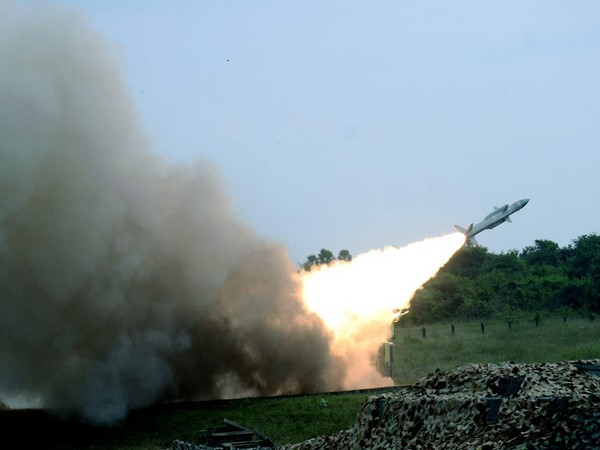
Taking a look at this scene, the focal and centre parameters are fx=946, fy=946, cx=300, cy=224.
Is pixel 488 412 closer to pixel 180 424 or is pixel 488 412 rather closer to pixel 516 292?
pixel 180 424

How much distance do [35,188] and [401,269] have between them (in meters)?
11.3

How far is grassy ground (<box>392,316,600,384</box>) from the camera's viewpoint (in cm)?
3322

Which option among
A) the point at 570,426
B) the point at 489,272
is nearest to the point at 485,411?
the point at 570,426

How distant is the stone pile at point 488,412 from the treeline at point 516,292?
106 ft

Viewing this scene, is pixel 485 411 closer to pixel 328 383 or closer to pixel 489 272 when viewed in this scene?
pixel 328 383

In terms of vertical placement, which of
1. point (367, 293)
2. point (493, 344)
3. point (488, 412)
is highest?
point (367, 293)

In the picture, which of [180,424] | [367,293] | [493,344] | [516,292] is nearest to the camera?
[180,424]

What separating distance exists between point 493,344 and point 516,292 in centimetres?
1489

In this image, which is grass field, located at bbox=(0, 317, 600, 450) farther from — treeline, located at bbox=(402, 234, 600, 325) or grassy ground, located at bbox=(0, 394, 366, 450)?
treeline, located at bbox=(402, 234, 600, 325)

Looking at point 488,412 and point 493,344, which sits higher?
point 493,344

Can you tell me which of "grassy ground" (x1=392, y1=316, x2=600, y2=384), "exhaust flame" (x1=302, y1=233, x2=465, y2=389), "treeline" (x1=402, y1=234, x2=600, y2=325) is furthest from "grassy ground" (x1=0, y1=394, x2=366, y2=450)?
"treeline" (x1=402, y1=234, x2=600, y2=325)

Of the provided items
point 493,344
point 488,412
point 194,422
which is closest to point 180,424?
point 194,422

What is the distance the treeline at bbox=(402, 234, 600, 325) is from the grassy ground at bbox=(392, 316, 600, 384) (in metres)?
4.63

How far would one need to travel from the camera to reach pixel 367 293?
3025 cm
